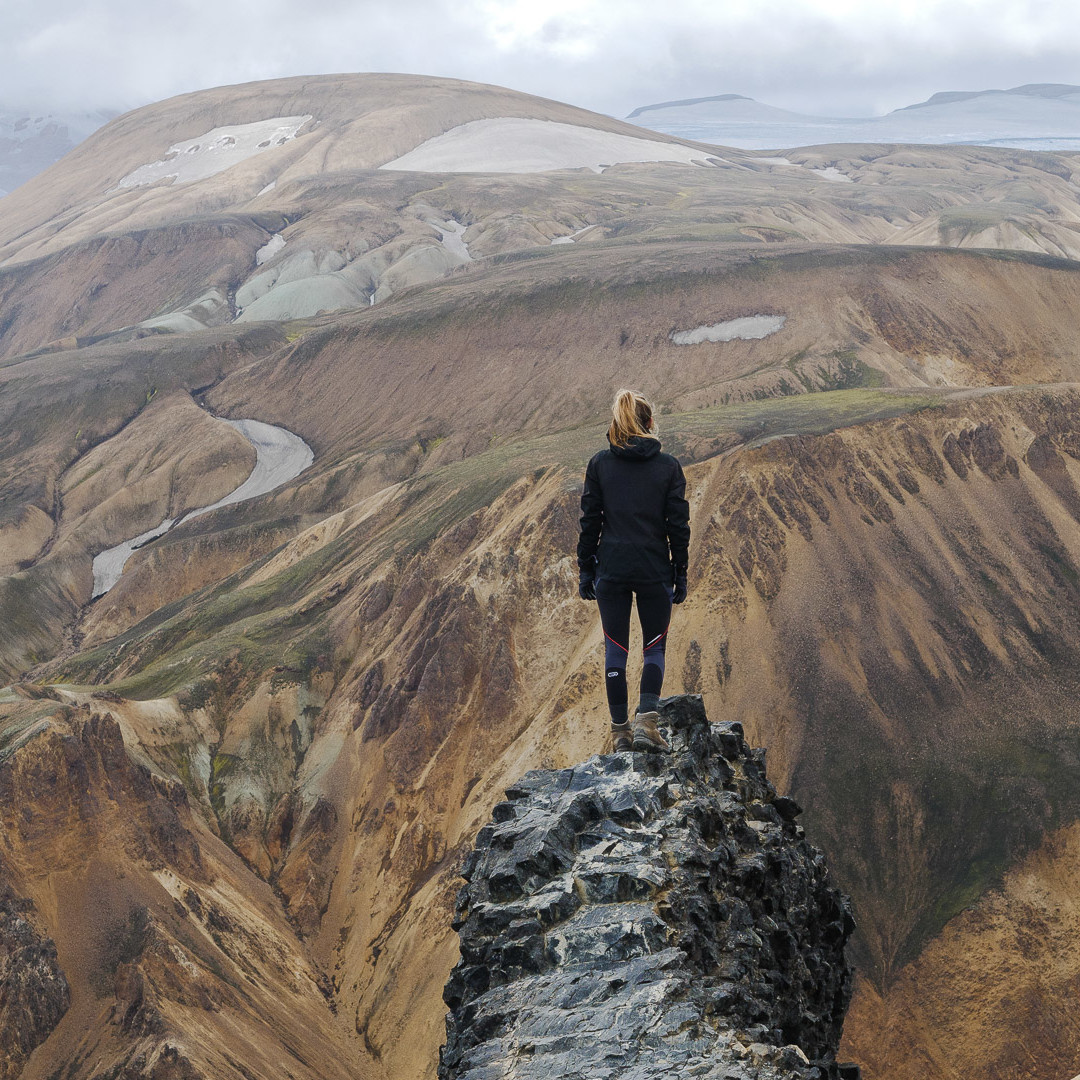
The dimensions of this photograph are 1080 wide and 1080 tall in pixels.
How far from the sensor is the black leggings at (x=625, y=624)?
35.0 feet

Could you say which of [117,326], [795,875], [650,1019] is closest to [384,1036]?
[795,875]

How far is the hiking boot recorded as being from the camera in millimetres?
11836

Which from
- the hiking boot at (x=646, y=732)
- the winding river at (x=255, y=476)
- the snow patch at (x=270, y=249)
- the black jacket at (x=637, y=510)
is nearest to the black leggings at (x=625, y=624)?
the black jacket at (x=637, y=510)

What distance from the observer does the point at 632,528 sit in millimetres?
10508

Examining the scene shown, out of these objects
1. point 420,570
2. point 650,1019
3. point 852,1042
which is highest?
point 650,1019

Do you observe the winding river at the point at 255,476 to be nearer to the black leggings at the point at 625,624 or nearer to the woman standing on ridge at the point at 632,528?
the black leggings at the point at 625,624

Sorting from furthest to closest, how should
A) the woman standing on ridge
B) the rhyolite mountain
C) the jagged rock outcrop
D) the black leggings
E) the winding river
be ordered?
the winding river → the rhyolite mountain → the black leggings → the woman standing on ridge → the jagged rock outcrop

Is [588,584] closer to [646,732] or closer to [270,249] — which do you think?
[646,732]

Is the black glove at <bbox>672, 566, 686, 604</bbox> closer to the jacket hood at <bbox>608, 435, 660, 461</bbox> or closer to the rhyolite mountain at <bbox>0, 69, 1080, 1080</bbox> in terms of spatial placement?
the jacket hood at <bbox>608, 435, 660, 461</bbox>

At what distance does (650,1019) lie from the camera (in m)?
9.33

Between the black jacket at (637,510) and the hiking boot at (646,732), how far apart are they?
202cm

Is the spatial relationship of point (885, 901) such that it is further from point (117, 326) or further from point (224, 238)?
point (224, 238)

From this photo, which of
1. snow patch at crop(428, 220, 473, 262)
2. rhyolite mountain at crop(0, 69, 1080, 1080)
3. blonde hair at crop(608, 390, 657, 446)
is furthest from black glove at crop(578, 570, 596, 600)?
snow patch at crop(428, 220, 473, 262)

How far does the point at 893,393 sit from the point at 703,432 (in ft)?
35.1
